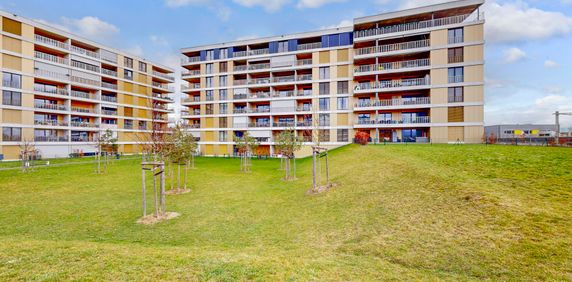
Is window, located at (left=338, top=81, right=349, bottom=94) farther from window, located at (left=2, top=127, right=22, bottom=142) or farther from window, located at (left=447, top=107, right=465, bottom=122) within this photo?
window, located at (left=2, top=127, right=22, bottom=142)

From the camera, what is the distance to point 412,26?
3744cm

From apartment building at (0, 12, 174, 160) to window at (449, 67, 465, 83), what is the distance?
37558 millimetres

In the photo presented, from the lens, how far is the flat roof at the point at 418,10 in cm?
3439

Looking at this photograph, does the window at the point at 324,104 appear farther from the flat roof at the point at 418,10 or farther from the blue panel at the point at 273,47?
the blue panel at the point at 273,47

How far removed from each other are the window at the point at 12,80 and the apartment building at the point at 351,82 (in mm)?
23659

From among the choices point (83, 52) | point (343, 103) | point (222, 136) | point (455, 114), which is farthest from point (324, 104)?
point (83, 52)

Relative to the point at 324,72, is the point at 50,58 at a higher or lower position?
higher

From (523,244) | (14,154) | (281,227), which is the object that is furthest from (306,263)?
(14,154)

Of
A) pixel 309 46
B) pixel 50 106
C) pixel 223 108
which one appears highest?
pixel 309 46

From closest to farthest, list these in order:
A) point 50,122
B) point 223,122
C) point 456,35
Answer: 1. point 456,35
2. point 50,122
3. point 223,122

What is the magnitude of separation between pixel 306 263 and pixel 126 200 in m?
11.8

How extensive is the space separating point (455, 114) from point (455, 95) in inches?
97.0

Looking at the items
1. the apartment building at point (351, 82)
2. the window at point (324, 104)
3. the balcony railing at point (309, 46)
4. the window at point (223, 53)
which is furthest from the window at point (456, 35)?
the window at point (223, 53)

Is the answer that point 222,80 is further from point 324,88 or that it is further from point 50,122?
point 50,122
